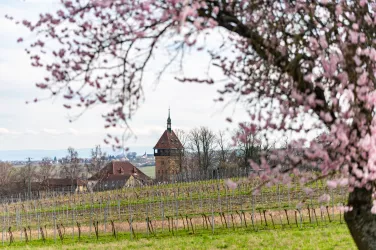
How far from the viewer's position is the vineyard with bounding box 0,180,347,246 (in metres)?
19.7

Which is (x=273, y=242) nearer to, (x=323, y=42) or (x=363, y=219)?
(x=363, y=219)

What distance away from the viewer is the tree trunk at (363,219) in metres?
5.70

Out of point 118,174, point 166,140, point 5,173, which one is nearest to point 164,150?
point 166,140

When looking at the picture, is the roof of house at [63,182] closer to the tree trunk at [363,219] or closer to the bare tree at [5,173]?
the bare tree at [5,173]

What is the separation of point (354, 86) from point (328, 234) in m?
10.4

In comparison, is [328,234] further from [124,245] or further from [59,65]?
[59,65]

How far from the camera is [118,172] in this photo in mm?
86375

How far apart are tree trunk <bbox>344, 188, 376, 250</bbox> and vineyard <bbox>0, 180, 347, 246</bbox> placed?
651cm

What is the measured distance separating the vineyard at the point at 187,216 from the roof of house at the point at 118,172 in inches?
1409

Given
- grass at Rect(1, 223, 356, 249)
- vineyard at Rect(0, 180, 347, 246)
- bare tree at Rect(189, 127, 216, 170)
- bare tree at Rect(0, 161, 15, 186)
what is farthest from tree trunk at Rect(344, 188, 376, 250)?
bare tree at Rect(0, 161, 15, 186)

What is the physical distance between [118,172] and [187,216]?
65676 millimetres

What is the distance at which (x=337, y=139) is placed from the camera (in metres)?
4.82

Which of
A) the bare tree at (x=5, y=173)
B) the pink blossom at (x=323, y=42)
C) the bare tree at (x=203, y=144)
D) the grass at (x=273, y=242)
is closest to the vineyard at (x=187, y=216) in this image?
the grass at (x=273, y=242)

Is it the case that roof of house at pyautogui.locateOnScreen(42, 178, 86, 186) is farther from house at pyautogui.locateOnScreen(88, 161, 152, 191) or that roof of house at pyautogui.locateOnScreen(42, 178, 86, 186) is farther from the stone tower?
the stone tower
